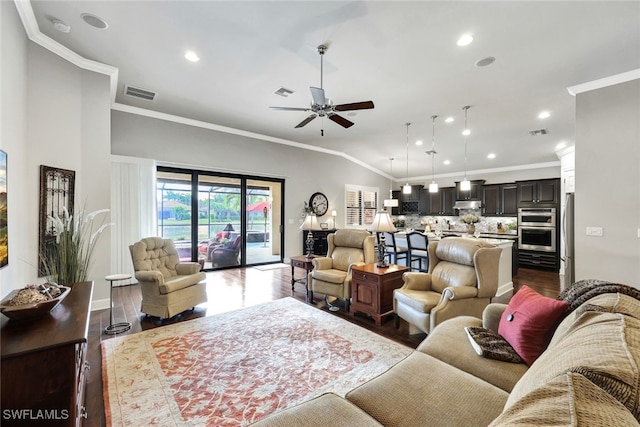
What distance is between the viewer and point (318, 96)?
10.2ft

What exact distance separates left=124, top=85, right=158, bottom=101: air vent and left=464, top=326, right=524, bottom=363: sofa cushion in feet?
17.5

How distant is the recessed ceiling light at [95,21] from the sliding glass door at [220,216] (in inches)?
117

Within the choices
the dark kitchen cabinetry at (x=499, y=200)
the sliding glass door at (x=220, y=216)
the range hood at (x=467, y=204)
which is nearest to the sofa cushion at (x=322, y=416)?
the sliding glass door at (x=220, y=216)

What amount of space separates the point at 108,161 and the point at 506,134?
24.5 feet

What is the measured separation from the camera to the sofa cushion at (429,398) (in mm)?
1182

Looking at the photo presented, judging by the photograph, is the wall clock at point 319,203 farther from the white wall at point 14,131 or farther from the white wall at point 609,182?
the white wall at point 14,131

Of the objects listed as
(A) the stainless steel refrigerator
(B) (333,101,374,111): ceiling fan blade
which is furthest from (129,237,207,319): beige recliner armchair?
(A) the stainless steel refrigerator

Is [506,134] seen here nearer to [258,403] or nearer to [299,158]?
[299,158]

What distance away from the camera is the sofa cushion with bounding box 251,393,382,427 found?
112 cm

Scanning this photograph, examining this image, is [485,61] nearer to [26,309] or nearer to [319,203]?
[26,309]

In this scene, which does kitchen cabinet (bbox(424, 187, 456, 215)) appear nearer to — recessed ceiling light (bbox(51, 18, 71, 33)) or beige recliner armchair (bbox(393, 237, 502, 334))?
beige recliner armchair (bbox(393, 237, 502, 334))

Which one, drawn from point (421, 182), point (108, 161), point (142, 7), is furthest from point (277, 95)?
point (421, 182)

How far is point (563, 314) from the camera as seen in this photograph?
156 centimetres

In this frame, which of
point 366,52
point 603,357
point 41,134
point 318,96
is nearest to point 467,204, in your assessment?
point 366,52
